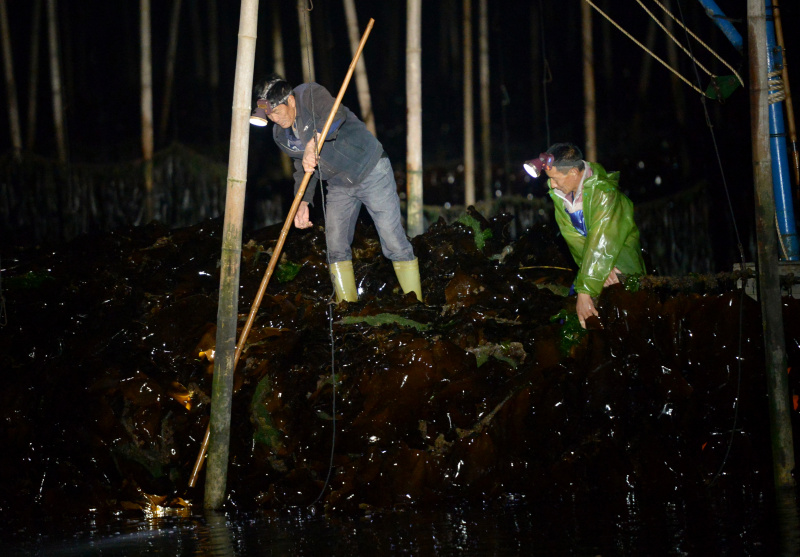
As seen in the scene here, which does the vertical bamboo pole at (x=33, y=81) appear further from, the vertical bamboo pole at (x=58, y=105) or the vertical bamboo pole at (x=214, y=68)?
the vertical bamboo pole at (x=214, y=68)

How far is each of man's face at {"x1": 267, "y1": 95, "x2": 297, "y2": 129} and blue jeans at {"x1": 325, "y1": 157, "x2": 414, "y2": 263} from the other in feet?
2.43

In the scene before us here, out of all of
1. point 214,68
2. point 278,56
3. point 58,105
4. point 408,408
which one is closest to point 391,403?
point 408,408

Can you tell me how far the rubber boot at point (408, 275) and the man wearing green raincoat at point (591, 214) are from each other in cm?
149

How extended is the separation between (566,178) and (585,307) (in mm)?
958

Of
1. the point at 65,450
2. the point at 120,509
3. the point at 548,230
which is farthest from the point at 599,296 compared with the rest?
the point at 65,450

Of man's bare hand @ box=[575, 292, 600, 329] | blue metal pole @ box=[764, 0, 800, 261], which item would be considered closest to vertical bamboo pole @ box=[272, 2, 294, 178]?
man's bare hand @ box=[575, 292, 600, 329]

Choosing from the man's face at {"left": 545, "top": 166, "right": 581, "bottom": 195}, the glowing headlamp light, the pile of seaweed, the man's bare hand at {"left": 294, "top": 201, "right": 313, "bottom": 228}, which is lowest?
the pile of seaweed

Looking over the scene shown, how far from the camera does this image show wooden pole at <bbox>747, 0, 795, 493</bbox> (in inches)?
194

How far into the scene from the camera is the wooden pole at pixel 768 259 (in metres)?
4.93

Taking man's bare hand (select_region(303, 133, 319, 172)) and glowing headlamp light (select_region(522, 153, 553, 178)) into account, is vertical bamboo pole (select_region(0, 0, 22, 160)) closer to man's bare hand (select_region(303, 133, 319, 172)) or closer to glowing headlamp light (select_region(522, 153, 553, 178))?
man's bare hand (select_region(303, 133, 319, 172))

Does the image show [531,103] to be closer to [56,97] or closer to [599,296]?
[56,97]

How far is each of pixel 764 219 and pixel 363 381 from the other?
2925mm

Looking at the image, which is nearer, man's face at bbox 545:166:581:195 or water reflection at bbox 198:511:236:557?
water reflection at bbox 198:511:236:557

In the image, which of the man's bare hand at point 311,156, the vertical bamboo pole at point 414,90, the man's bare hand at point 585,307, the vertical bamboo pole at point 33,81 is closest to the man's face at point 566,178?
the man's bare hand at point 585,307
